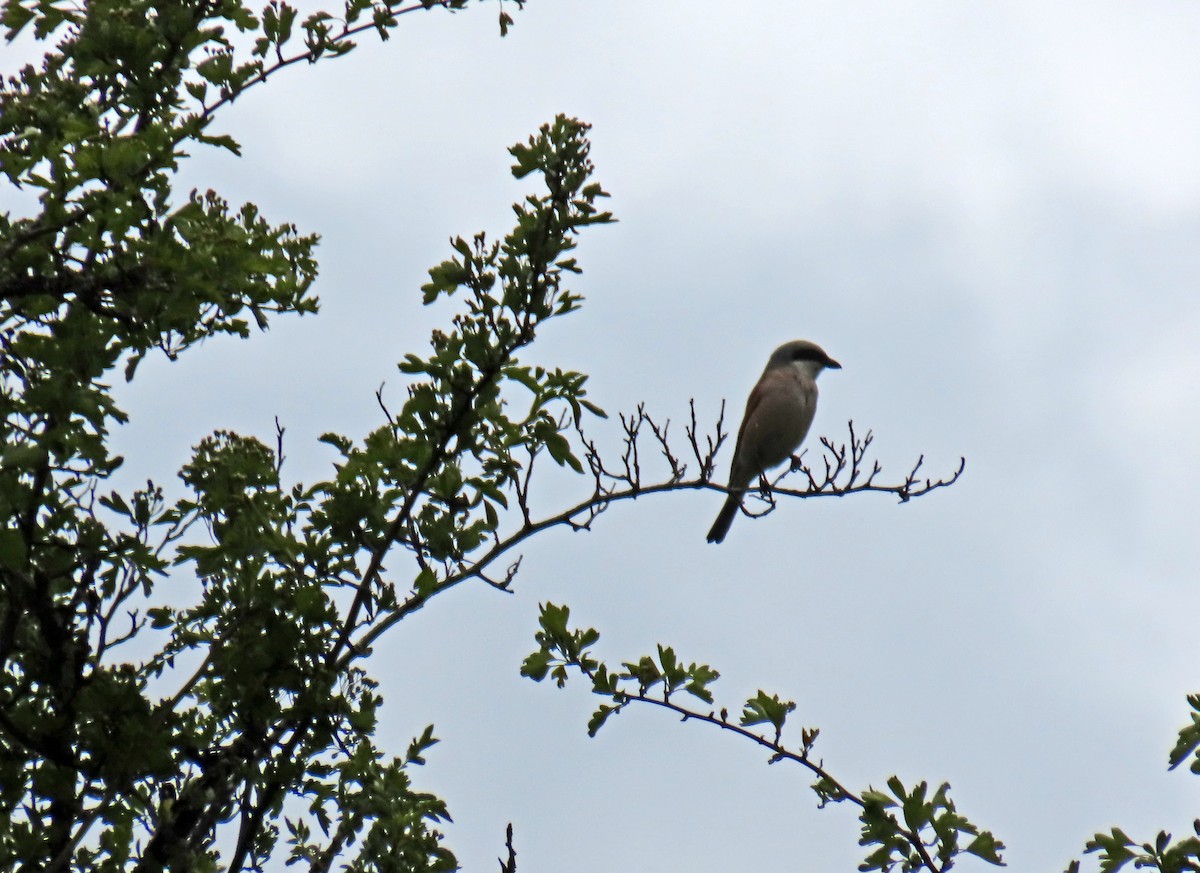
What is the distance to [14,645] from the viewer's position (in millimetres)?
4234

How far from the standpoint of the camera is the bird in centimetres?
999

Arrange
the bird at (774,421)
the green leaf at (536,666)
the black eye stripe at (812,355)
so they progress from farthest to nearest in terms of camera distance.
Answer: the black eye stripe at (812,355) < the bird at (774,421) < the green leaf at (536,666)

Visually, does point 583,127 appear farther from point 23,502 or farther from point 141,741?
point 141,741

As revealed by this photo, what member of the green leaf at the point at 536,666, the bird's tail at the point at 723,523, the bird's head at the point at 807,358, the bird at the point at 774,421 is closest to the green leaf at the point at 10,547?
the green leaf at the point at 536,666

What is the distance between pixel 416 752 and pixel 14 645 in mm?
1251

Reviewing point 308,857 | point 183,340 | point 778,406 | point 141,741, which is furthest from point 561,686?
point 778,406

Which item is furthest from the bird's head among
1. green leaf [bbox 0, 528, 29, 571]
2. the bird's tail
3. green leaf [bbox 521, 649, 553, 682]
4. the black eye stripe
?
green leaf [bbox 0, 528, 29, 571]

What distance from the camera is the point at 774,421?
32.8 ft

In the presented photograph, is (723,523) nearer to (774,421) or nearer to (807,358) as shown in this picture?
(774,421)

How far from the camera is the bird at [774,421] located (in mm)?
9992

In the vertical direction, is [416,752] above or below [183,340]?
below

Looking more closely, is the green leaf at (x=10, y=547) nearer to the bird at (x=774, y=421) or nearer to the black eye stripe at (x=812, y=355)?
the bird at (x=774, y=421)

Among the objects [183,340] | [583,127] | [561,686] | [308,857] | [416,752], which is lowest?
[308,857]

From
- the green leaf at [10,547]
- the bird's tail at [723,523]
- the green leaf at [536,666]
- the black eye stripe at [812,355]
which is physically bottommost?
the green leaf at [10,547]
